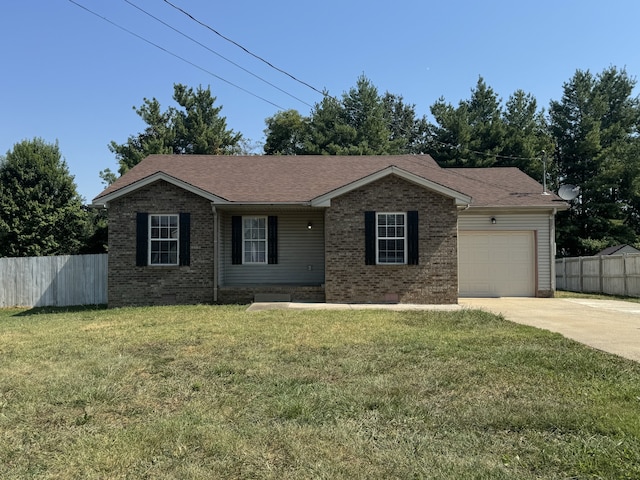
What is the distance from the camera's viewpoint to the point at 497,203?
15336 millimetres

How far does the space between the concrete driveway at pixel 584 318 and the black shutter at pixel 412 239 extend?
243cm

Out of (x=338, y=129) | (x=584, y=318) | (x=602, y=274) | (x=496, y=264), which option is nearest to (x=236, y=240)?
(x=496, y=264)

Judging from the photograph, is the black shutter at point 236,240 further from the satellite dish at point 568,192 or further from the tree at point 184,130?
the tree at point 184,130

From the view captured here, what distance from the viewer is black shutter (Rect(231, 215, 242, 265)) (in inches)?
562

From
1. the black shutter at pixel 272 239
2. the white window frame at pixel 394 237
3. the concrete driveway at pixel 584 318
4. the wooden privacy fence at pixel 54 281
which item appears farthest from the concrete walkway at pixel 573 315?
the wooden privacy fence at pixel 54 281

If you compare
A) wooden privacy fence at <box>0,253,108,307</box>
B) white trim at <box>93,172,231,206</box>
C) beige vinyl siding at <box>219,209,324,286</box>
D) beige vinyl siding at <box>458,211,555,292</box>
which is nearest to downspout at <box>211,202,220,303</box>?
white trim at <box>93,172,231,206</box>

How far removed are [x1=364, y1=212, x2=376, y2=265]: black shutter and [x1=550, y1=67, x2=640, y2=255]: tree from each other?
21051mm

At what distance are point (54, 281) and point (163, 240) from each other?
5.15 m

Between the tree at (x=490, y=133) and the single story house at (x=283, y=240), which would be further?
the tree at (x=490, y=133)

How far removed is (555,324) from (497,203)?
6.88 metres

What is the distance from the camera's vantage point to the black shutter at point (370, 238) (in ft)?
42.0

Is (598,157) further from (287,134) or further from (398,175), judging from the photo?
(398,175)

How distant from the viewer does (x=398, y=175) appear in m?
12.8

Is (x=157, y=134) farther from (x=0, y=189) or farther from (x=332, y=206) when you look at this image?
(x=332, y=206)
